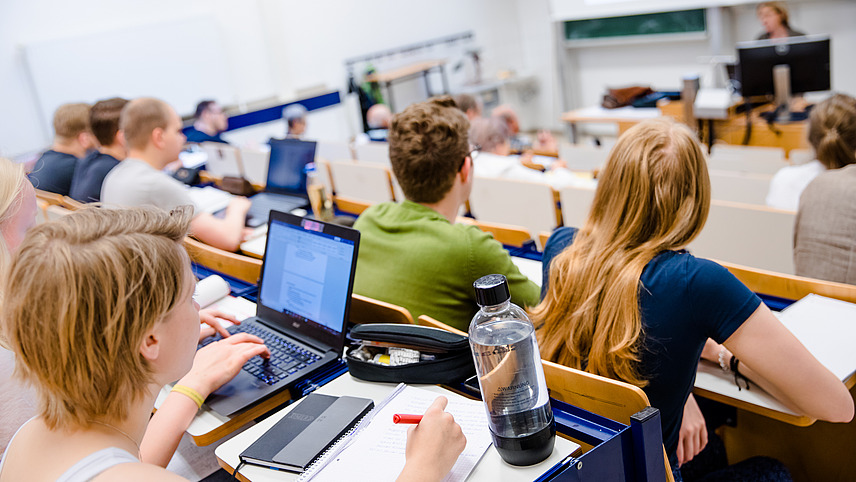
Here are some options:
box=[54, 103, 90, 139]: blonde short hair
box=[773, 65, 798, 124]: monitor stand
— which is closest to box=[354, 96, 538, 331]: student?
box=[54, 103, 90, 139]: blonde short hair

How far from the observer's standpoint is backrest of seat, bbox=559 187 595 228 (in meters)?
3.04

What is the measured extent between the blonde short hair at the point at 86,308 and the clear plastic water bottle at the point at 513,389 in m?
0.49

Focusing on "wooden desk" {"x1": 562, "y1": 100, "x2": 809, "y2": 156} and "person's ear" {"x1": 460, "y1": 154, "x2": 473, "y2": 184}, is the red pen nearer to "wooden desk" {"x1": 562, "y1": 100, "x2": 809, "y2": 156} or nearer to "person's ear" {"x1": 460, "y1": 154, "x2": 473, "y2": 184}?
"person's ear" {"x1": 460, "y1": 154, "x2": 473, "y2": 184}

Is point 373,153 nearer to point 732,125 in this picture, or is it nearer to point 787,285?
point 732,125

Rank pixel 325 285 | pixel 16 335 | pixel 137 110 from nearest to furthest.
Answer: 1. pixel 16 335
2. pixel 325 285
3. pixel 137 110

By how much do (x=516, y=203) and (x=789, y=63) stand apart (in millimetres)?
3001

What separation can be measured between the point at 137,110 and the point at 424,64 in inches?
232

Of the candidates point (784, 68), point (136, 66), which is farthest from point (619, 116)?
point (136, 66)

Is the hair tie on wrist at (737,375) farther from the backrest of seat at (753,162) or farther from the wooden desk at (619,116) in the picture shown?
the wooden desk at (619,116)

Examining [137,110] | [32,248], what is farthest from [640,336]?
[137,110]

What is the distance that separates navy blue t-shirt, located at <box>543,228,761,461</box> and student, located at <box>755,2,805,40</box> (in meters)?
5.35

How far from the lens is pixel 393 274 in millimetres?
1836

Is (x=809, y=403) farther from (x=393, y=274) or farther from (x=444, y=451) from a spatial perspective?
(x=393, y=274)

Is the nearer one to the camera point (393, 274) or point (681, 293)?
point (681, 293)
